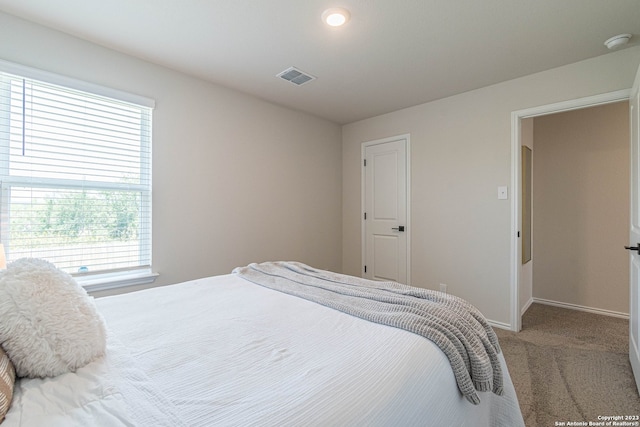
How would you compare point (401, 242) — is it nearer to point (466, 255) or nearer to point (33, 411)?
point (466, 255)

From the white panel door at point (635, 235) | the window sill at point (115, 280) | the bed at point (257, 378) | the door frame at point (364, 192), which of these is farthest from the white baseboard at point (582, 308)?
the window sill at point (115, 280)

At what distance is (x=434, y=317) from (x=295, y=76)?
2393 millimetres

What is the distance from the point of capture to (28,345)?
2.51 ft

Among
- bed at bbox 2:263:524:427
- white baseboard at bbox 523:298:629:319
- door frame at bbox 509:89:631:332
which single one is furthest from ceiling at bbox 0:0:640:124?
white baseboard at bbox 523:298:629:319

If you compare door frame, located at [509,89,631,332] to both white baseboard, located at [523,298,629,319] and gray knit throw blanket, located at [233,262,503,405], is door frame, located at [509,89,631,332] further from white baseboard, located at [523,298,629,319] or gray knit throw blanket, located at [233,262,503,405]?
gray knit throw blanket, located at [233,262,503,405]

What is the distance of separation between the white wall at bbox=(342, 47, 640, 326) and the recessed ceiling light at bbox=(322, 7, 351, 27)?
1.79 meters

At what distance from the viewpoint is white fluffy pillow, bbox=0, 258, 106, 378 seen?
2.50 feet

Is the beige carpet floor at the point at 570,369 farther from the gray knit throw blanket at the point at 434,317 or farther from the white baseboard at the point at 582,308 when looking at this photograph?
the gray knit throw blanket at the point at 434,317

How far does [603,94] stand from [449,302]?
2.41 metres

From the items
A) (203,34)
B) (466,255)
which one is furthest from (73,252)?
(466,255)

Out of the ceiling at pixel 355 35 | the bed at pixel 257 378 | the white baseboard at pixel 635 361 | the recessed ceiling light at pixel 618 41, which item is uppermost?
the ceiling at pixel 355 35

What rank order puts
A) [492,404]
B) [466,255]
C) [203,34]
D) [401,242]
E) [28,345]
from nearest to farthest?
[28,345] < [492,404] < [203,34] < [466,255] < [401,242]

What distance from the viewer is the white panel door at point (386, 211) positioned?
11.7 feet

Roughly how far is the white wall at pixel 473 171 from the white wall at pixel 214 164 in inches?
49.3
